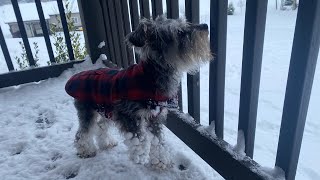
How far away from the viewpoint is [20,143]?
3166 mm

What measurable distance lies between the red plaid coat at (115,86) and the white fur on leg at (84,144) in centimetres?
39

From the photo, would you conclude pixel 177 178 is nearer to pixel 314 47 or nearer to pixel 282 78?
pixel 314 47

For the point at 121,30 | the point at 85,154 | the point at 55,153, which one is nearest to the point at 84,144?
the point at 85,154

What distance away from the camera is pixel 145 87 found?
227cm

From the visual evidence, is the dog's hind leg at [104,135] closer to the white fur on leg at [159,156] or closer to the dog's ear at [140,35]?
the white fur on leg at [159,156]

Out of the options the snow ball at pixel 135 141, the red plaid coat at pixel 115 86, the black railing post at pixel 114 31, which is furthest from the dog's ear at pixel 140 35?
the black railing post at pixel 114 31

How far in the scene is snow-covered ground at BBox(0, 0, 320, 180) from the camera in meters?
2.71

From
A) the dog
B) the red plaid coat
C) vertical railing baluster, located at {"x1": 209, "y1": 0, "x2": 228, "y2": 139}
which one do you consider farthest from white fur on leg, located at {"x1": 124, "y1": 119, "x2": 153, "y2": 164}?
vertical railing baluster, located at {"x1": 209, "y1": 0, "x2": 228, "y2": 139}

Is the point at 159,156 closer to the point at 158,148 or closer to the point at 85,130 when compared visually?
the point at 158,148

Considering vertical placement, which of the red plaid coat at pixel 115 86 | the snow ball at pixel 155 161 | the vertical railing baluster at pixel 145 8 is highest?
the vertical railing baluster at pixel 145 8

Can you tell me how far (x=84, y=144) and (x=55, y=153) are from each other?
1.23 ft

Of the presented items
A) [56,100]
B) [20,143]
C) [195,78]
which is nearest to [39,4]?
[56,100]

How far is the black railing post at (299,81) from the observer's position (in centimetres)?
144

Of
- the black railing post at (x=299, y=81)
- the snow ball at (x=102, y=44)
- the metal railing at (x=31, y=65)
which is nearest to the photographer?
the black railing post at (x=299, y=81)
